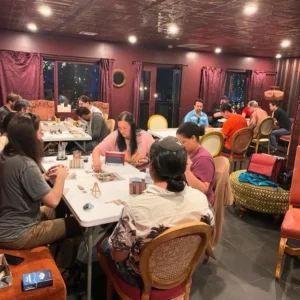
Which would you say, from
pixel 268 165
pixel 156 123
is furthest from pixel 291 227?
pixel 156 123

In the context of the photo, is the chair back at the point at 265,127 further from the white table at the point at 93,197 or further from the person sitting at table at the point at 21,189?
the person sitting at table at the point at 21,189

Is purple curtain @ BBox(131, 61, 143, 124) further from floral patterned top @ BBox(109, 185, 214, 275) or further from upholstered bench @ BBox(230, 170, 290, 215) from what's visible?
floral patterned top @ BBox(109, 185, 214, 275)

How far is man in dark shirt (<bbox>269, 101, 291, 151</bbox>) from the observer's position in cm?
680

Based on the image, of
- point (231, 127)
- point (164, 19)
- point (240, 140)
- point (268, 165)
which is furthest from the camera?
point (231, 127)

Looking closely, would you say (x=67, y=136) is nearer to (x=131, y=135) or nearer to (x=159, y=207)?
(x=131, y=135)

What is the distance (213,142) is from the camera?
4.59m

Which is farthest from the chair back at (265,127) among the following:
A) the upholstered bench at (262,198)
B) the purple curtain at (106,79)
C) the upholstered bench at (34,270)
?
the upholstered bench at (34,270)

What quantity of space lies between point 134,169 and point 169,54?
18.8ft

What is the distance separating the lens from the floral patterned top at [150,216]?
54.4 inches

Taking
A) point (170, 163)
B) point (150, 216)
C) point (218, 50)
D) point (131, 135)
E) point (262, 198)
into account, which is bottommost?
point (262, 198)

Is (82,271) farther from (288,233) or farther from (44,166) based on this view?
(288,233)

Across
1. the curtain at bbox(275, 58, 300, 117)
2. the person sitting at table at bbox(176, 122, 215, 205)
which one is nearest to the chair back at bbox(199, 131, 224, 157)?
the person sitting at table at bbox(176, 122, 215, 205)

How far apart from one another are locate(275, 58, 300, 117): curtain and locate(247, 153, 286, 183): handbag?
20.3 feet

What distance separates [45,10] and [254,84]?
6.73m
